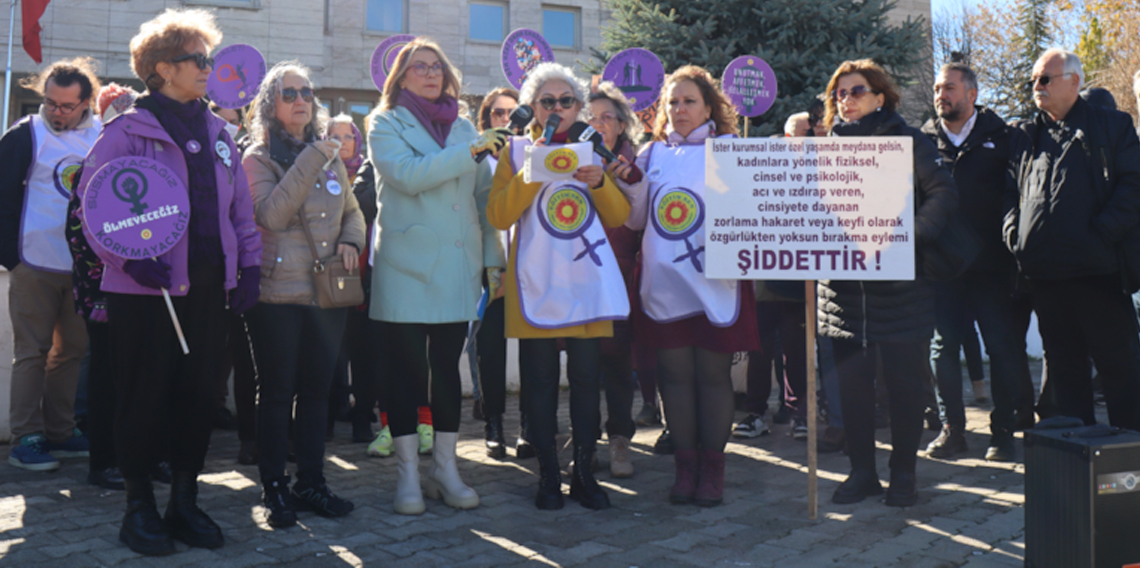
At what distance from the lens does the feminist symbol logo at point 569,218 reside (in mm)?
4176

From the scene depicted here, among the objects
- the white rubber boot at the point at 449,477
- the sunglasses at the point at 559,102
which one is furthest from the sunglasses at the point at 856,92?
the white rubber boot at the point at 449,477

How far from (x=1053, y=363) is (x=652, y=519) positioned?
8.00ft

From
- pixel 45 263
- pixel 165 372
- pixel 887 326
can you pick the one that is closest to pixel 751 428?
pixel 887 326

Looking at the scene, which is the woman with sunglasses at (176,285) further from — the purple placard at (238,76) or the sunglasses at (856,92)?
the purple placard at (238,76)

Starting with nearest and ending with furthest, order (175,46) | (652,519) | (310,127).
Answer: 1. (175,46)
2. (652,519)
3. (310,127)

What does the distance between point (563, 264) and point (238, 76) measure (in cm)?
480

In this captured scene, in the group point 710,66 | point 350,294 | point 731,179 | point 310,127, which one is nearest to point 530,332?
point 350,294

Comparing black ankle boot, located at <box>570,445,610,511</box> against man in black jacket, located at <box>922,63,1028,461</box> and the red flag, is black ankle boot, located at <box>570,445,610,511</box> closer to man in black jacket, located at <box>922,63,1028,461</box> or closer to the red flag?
man in black jacket, located at <box>922,63,1028,461</box>

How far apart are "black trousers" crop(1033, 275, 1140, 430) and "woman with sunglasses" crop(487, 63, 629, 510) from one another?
2.36 meters

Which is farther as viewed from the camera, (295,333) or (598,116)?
(598,116)

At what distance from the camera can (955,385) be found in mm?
5375

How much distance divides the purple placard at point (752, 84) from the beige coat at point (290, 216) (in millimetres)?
5711

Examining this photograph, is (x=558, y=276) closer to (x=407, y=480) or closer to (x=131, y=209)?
(x=407, y=480)

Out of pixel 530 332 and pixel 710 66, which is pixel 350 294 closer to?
pixel 530 332
